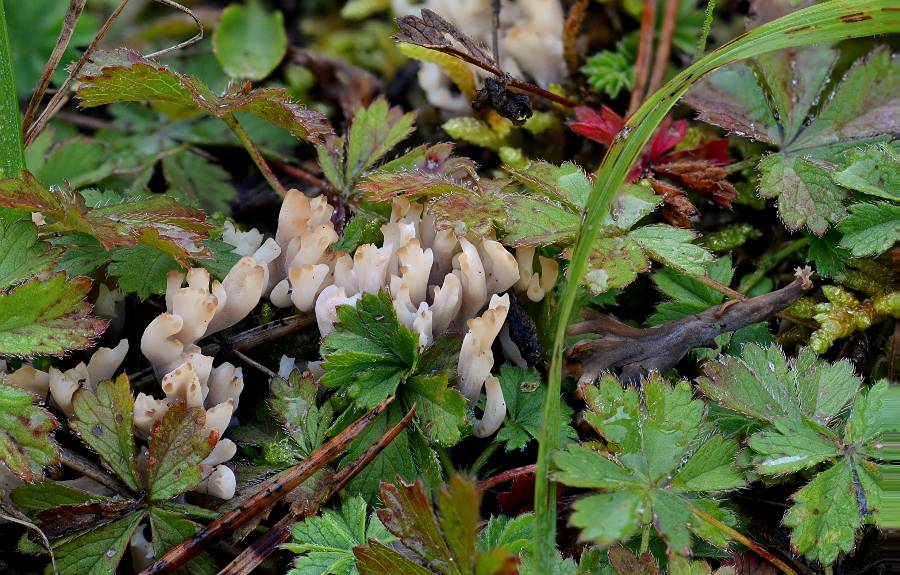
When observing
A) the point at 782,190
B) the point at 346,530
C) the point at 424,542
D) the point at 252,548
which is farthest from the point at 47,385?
the point at 782,190

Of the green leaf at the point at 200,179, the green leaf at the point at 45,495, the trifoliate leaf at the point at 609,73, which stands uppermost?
the trifoliate leaf at the point at 609,73

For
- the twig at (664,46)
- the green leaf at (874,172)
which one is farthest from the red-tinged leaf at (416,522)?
the twig at (664,46)

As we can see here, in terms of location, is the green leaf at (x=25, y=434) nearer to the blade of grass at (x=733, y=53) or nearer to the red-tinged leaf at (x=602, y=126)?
the blade of grass at (x=733, y=53)

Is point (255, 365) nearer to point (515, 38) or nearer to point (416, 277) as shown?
point (416, 277)

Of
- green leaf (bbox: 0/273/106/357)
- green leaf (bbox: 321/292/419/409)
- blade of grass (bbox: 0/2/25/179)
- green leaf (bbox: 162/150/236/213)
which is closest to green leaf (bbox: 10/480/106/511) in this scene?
green leaf (bbox: 0/273/106/357)

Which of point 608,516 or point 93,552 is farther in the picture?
point 93,552

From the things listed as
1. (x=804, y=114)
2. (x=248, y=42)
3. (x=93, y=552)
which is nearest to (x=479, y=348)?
(x=93, y=552)
